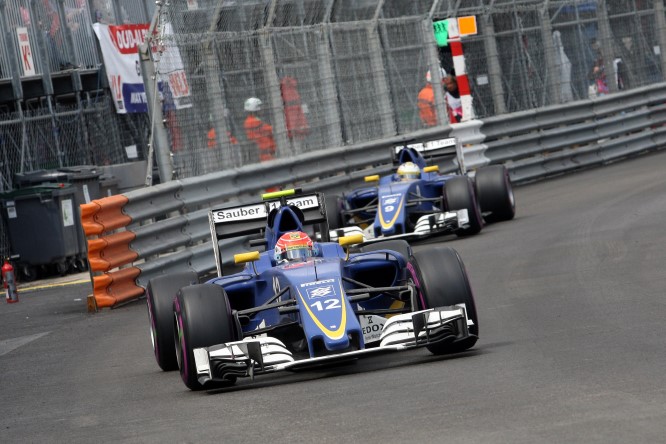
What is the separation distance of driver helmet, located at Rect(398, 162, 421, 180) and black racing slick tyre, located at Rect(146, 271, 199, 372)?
7687 mm

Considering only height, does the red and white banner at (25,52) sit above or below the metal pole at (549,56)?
above

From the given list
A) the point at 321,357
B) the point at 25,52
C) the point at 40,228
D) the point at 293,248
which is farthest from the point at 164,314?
the point at 25,52

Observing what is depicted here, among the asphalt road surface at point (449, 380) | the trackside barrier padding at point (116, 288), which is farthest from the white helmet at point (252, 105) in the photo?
the asphalt road surface at point (449, 380)

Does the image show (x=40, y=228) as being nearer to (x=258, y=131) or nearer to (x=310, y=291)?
(x=258, y=131)

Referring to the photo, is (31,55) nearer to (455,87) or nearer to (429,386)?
(455,87)

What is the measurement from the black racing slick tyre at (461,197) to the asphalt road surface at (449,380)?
6.31 ft

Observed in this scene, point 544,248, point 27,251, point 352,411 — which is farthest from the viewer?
point 27,251

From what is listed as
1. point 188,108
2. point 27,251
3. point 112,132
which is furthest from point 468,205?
point 112,132

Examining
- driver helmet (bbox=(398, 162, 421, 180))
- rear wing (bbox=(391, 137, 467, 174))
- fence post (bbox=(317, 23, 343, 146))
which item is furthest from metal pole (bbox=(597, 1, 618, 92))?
driver helmet (bbox=(398, 162, 421, 180))

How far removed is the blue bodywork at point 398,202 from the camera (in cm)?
1634

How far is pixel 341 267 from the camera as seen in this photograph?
29.7 feet

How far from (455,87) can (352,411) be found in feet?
A: 63.1

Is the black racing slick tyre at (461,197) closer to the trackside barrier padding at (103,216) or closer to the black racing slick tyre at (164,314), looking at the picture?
the trackside barrier padding at (103,216)

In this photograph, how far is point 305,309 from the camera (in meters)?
8.38
